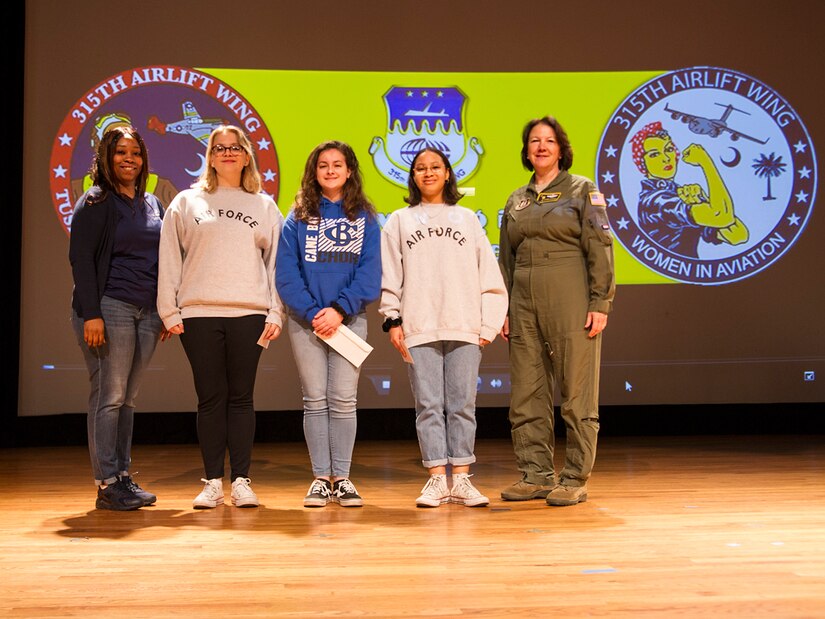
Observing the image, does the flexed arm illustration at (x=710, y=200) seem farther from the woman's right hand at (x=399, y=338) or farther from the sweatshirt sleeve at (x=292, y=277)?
the sweatshirt sleeve at (x=292, y=277)

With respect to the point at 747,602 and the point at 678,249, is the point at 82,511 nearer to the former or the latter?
the point at 747,602

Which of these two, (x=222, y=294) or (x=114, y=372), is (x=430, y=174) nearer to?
(x=222, y=294)

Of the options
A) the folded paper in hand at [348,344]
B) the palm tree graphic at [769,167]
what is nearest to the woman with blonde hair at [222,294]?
the folded paper in hand at [348,344]

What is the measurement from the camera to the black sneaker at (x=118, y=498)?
3.14m

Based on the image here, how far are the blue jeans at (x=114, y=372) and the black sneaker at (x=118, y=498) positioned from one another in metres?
0.03

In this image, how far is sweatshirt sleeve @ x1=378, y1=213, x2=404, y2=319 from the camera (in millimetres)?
3197

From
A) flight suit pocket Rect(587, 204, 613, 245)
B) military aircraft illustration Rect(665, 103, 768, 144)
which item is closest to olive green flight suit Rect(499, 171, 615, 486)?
flight suit pocket Rect(587, 204, 613, 245)

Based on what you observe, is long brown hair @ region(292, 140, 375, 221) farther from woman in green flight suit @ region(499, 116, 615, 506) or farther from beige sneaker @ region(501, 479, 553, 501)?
beige sneaker @ region(501, 479, 553, 501)

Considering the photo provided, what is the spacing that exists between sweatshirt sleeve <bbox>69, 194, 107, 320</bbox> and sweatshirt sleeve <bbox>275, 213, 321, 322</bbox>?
63cm

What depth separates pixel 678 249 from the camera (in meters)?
5.10

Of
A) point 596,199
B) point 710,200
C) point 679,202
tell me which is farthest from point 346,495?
point 710,200

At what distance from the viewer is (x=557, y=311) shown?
10.5 feet

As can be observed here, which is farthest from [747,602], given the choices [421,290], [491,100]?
[491,100]

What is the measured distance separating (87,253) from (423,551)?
5.13 feet
